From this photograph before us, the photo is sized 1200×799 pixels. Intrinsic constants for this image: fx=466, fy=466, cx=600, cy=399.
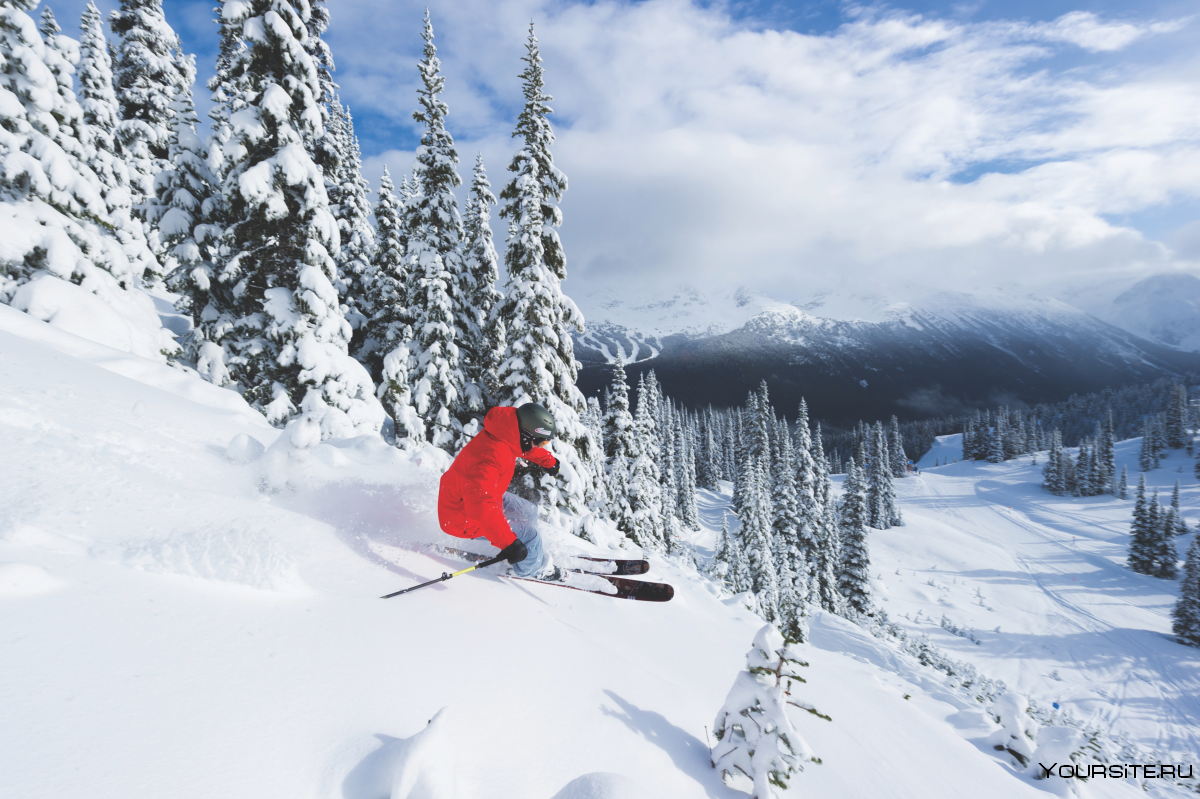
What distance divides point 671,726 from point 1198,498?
120 meters

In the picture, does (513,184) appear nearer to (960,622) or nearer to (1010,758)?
(1010,758)

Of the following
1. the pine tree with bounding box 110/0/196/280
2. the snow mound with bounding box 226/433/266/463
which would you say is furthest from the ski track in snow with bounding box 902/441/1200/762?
A: the pine tree with bounding box 110/0/196/280

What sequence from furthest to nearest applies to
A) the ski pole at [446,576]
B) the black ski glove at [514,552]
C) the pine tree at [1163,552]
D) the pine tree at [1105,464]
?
the pine tree at [1105,464], the pine tree at [1163,552], the black ski glove at [514,552], the ski pole at [446,576]

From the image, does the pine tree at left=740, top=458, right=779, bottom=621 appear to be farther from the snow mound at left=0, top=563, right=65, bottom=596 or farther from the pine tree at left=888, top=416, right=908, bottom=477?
the pine tree at left=888, top=416, right=908, bottom=477

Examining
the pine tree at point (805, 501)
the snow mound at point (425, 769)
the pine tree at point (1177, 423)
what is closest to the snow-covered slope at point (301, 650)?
the snow mound at point (425, 769)

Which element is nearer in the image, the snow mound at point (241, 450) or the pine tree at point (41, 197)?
the snow mound at point (241, 450)

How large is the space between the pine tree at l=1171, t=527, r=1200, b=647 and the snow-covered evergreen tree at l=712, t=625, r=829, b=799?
188ft

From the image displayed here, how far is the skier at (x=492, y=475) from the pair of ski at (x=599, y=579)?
615mm

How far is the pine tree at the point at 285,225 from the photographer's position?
10.6 m

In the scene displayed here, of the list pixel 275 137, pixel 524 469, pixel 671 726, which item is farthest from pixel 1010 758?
pixel 275 137

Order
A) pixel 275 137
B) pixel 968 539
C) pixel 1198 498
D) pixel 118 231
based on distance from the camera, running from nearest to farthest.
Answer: pixel 275 137
pixel 118 231
pixel 968 539
pixel 1198 498

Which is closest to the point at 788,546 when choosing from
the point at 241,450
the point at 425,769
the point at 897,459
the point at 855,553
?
the point at 855,553

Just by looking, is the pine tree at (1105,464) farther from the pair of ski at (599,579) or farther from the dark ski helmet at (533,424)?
the dark ski helmet at (533,424)

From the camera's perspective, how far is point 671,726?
12.9 ft
